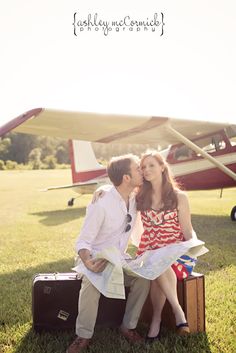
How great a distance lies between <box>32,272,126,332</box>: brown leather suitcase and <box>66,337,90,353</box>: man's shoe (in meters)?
0.40

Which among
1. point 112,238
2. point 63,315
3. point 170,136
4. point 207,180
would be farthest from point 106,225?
point 207,180

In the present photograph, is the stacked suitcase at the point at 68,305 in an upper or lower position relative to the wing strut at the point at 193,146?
lower

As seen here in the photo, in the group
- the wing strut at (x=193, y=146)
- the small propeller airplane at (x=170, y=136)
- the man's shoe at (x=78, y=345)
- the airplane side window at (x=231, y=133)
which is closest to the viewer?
the man's shoe at (x=78, y=345)

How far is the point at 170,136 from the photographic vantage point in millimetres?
10102

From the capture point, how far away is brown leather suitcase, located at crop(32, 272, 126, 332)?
3.19 meters

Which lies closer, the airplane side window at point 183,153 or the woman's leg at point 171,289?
the woman's leg at point 171,289

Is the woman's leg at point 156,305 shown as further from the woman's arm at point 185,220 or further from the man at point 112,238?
the woman's arm at point 185,220

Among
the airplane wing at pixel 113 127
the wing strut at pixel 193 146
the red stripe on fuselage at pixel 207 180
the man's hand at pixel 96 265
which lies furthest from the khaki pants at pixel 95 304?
the red stripe on fuselage at pixel 207 180

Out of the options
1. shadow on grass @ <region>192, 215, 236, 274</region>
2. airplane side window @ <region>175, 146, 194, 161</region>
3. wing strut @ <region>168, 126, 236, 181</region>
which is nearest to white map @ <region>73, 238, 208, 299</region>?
shadow on grass @ <region>192, 215, 236, 274</region>

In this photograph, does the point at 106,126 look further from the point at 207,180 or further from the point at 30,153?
the point at 30,153

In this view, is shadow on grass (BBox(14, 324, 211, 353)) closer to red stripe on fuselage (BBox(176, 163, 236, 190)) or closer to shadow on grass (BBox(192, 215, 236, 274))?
shadow on grass (BBox(192, 215, 236, 274))

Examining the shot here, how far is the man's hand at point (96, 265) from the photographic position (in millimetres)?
2848

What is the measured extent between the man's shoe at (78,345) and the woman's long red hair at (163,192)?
1.08 m

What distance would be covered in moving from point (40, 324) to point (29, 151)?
7389cm
